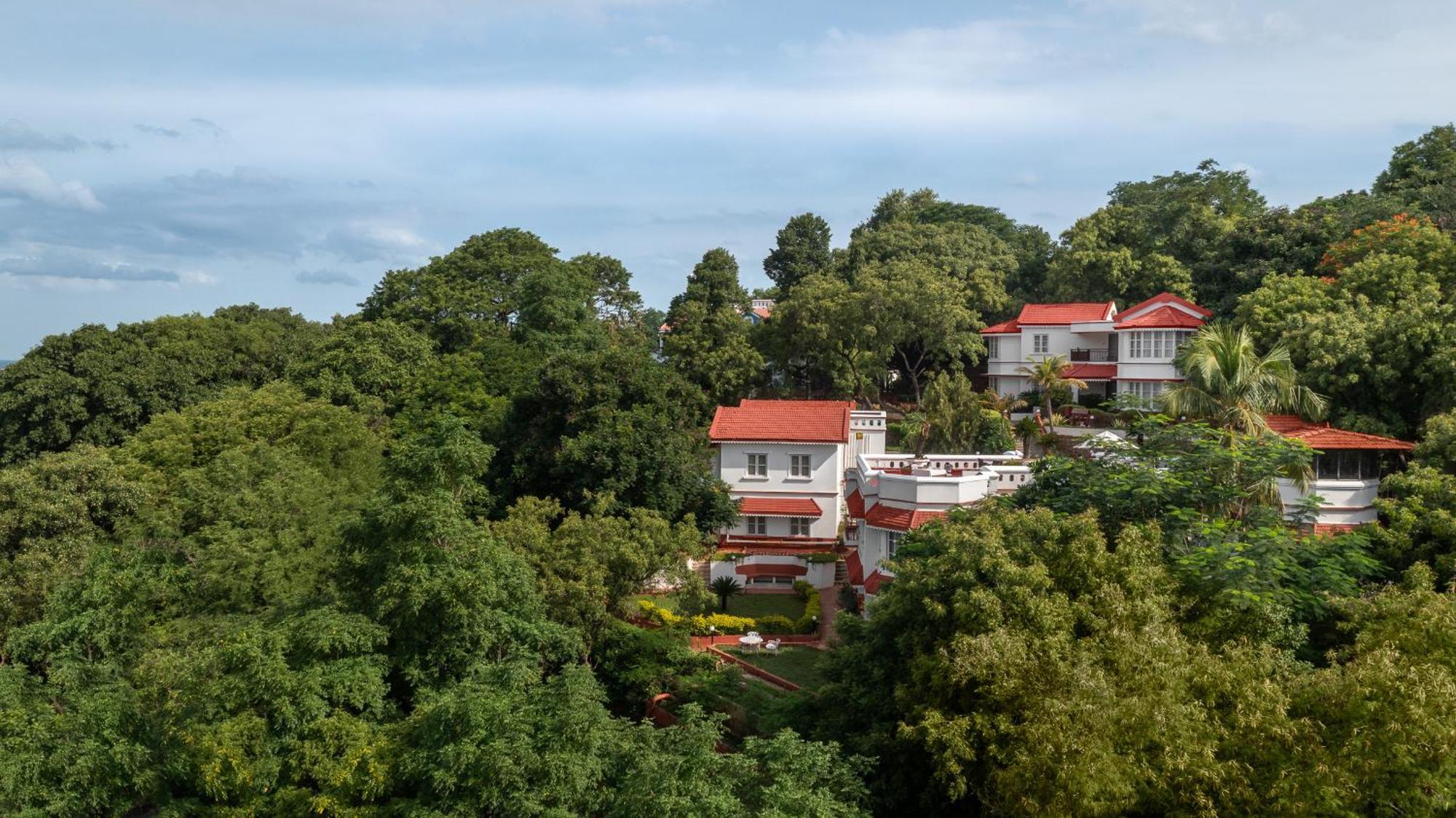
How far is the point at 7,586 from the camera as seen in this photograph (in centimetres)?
2630

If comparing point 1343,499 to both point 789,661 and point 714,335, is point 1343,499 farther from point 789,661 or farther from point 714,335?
point 714,335

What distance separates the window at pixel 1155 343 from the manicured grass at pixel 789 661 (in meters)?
22.2

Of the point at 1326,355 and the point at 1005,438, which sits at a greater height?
the point at 1326,355

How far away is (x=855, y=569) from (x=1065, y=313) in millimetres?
22497

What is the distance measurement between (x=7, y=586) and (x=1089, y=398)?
1527 inches

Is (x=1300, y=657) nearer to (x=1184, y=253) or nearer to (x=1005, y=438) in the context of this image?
(x=1005, y=438)

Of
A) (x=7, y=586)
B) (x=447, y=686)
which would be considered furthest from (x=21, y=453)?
(x=447, y=686)

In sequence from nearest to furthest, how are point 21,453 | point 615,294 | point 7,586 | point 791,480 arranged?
point 7,586 < point 791,480 < point 21,453 < point 615,294

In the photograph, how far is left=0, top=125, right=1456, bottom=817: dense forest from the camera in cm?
1277

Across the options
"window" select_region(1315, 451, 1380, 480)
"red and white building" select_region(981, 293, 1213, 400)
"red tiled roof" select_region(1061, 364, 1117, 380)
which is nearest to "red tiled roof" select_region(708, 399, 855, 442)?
"red tiled roof" select_region(1061, 364, 1117, 380)

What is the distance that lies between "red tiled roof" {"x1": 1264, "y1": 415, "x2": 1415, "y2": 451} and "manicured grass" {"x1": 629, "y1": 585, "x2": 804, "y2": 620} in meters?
13.6

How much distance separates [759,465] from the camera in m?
35.2

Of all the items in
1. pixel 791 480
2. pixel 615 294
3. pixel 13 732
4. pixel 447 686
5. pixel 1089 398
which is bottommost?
pixel 13 732

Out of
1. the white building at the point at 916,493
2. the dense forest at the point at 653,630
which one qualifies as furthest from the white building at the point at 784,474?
the white building at the point at 916,493
